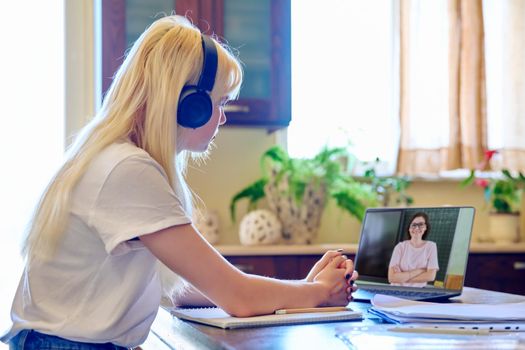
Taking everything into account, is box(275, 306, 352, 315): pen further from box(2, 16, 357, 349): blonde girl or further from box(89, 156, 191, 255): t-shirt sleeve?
box(89, 156, 191, 255): t-shirt sleeve

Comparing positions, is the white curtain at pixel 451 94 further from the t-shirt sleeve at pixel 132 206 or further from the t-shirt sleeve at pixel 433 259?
the t-shirt sleeve at pixel 132 206

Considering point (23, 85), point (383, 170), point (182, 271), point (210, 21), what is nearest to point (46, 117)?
point (23, 85)

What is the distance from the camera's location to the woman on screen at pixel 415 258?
1604mm

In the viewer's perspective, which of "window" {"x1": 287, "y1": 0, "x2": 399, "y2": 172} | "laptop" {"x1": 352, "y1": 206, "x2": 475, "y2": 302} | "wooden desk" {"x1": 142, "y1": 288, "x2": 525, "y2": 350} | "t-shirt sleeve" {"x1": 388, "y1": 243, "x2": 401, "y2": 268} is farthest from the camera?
"window" {"x1": 287, "y1": 0, "x2": 399, "y2": 172}

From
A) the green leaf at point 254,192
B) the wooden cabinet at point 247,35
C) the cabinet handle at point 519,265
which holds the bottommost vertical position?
the cabinet handle at point 519,265

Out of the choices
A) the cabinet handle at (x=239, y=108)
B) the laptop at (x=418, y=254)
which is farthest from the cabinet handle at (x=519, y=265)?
the laptop at (x=418, y=254)

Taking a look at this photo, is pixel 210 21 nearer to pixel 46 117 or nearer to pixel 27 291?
pixel 46 117

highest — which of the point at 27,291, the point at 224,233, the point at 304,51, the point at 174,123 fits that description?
the point at 304,51

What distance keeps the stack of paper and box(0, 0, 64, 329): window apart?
239cm

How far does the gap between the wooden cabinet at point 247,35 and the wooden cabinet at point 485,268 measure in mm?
581

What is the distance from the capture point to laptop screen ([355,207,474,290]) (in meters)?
1.57

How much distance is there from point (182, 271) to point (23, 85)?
2.42 metres

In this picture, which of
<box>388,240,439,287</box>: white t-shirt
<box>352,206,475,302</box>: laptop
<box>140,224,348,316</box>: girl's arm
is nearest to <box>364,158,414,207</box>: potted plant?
<box>352,206,475,302</box>: laptop

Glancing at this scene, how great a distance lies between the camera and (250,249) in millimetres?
A: 3182
